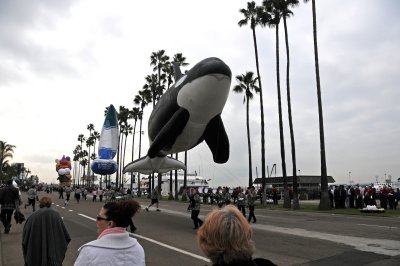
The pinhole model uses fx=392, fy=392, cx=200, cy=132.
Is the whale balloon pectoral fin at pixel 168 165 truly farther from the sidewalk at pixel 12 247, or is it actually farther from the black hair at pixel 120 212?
the black hair at pixel 120 212

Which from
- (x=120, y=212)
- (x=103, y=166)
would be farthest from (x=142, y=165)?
(x=120, y=212)

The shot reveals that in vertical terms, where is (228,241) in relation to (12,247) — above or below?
above

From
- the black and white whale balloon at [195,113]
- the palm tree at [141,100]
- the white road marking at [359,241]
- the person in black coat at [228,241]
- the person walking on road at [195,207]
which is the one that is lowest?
the white road marking at [359,241]

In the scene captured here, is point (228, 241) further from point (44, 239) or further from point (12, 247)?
point (12, 247)

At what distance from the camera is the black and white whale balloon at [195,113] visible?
45.9ft

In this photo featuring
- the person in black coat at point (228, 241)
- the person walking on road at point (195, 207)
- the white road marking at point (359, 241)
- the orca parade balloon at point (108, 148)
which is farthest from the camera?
the orca parade balloon at point (108, 148)

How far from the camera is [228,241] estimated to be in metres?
2.36

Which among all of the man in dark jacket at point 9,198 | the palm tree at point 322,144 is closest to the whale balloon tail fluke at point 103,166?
the palm tree at point 322,144

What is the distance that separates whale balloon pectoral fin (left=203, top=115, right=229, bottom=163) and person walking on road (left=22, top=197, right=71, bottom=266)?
35.7ft

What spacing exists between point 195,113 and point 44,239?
9999mm

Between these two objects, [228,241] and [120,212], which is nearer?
[228,241]

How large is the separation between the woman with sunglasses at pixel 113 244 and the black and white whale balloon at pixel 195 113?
1079 centimetres

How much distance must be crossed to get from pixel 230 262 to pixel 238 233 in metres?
0.18

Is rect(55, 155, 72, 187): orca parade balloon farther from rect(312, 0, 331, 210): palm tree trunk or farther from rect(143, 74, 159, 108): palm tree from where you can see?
rect(312, 0, 331, 210): palm tree trunk
